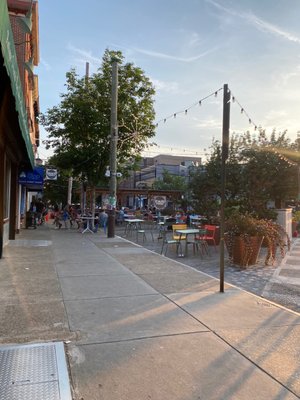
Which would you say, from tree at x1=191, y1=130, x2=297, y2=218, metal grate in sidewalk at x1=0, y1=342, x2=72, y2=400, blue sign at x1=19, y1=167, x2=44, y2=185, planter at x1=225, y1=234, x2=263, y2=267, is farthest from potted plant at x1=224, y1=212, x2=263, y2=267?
blue sign at x1=19, y1=167, x2=44, y2=185

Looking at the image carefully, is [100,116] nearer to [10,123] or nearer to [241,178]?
[241,178]

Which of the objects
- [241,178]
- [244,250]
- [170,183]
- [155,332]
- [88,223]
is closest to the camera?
[155,332]

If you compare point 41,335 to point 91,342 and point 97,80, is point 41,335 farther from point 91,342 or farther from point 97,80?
point 97,80

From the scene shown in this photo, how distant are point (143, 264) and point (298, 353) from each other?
544 cm

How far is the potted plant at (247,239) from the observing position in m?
9.56

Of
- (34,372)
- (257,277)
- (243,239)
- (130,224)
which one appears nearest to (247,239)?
(243,239)

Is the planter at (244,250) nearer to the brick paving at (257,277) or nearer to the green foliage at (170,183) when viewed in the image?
the brick paving at (257,277)

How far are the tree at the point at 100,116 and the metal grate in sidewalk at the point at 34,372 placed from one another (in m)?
16.6

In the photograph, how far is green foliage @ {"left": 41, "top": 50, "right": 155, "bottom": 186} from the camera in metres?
20.1

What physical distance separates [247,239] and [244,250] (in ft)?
0.94

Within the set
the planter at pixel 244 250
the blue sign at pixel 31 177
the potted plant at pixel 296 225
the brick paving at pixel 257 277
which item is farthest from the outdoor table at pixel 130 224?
the potted plant at pixel 296 225

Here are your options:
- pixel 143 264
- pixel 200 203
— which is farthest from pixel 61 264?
pixel 200 203

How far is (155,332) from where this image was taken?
4.50 m

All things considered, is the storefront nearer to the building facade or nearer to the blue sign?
the building facade
